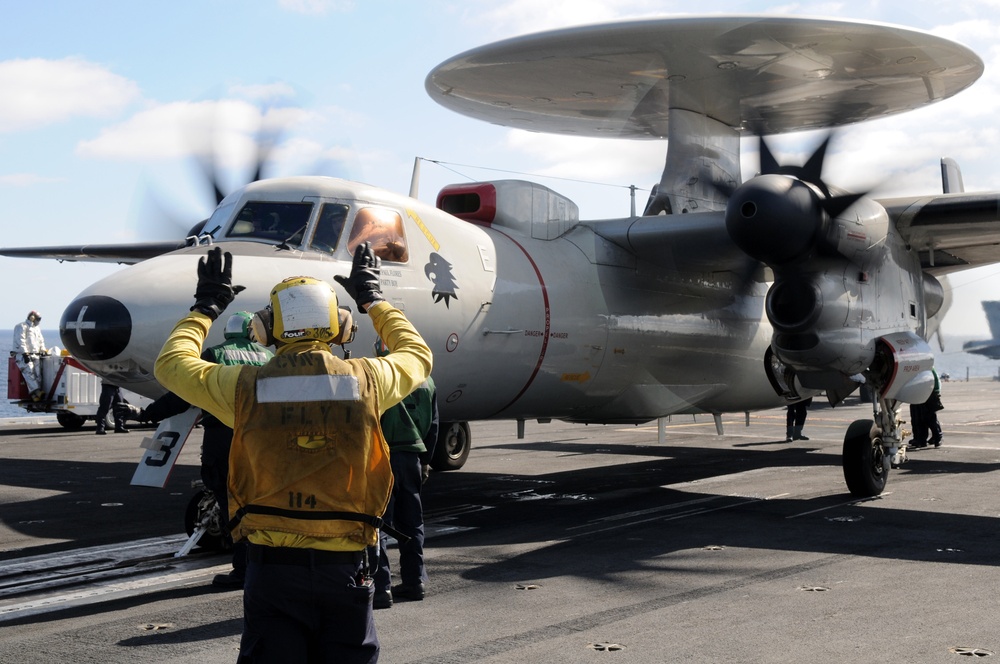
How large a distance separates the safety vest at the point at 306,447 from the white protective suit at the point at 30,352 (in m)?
22.3

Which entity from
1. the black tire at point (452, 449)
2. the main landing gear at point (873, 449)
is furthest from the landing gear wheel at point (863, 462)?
the black tire at point (452, 449)

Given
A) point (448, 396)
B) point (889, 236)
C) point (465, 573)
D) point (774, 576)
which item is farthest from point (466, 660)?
point (889, 236)

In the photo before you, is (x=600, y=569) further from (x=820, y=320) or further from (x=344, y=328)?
(x=820, y=320)

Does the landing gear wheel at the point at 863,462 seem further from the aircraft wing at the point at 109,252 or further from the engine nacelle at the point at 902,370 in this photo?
the aircraft wing at the point at 109,252

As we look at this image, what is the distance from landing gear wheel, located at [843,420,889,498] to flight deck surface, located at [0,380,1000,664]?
10.9 inches

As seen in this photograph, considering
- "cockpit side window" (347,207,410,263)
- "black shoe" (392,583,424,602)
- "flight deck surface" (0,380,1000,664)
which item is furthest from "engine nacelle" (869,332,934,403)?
"black shoe" (392,583,424,602)

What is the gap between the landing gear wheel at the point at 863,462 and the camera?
1187cm

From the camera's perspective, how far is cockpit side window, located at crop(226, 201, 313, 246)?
31.1 feet

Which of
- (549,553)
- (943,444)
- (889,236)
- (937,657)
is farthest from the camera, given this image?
(943,444)

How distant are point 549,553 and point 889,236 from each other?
23.1 feet

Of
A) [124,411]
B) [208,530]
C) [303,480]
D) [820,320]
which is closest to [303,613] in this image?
[303,480]

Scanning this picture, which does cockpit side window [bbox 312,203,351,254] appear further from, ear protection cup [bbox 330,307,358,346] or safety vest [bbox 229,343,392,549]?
safety vest [bbox 229,343,392,549]

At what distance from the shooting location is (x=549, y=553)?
28.5 ft

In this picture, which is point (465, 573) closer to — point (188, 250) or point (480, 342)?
point (480, 342)
